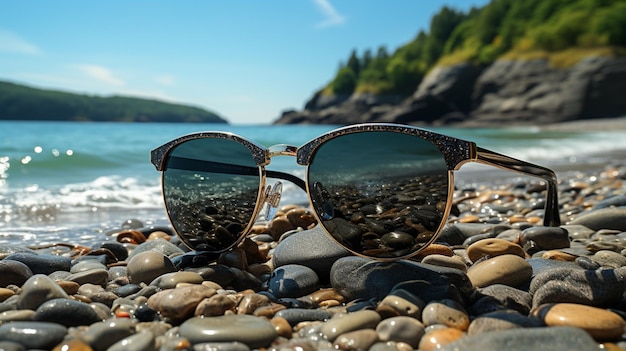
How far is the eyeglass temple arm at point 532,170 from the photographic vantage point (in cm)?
209

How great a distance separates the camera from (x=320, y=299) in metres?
2.15

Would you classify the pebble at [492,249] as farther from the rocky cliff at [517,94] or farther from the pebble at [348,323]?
the rocky cliff at [517,94]

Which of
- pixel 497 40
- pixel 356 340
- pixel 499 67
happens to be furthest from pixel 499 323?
pixel 497 40

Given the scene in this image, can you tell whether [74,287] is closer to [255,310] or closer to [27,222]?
[255,310]

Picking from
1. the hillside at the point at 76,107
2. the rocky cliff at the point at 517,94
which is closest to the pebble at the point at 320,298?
the rocky cliff at the point at 517,94

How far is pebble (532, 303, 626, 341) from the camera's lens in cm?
159

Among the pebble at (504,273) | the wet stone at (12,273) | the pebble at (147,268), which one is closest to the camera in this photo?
the pebble at (504,273)

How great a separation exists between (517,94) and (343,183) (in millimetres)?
51954

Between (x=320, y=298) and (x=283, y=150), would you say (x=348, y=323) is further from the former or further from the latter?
(x=283, y=150)

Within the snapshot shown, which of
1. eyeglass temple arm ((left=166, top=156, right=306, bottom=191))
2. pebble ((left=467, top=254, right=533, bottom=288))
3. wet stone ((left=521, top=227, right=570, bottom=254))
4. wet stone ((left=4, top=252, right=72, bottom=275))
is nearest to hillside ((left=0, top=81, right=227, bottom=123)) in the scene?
wet stone ((left=4, top=252, right=72, bottom=275))

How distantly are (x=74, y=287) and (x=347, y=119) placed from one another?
67124 millimetres

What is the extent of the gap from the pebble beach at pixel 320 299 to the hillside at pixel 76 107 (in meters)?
103

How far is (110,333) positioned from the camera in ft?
5.32

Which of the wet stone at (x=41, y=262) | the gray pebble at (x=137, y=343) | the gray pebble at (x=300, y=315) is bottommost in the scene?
the gray pebble at (x=137, y=343)
